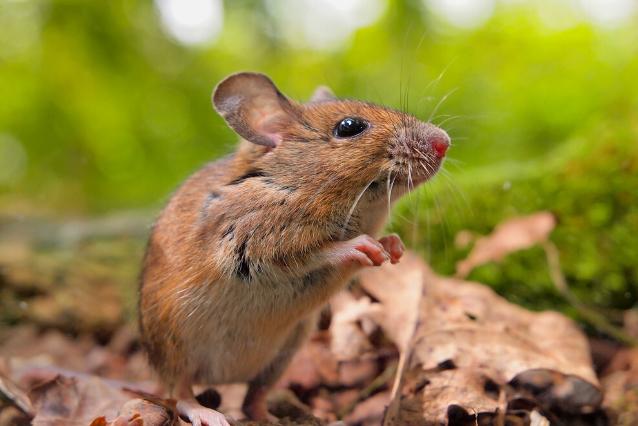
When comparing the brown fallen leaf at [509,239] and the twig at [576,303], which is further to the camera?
the brown fallen leaf at [509,239]

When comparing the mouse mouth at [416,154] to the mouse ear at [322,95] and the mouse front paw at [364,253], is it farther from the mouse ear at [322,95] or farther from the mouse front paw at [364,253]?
the mouse ear at [322,95]

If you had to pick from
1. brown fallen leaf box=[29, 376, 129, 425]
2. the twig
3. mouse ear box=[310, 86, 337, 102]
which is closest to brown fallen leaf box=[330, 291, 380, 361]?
mouse ear box=[310, 86, 337, 102]

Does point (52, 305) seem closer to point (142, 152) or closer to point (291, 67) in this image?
point (142, 152)

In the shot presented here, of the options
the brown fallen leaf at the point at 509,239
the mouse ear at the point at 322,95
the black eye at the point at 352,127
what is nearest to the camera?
the black eye at the point at 352,127

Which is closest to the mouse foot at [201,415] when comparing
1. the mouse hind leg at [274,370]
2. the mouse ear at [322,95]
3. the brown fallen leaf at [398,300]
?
the mouse hind leg at [274,370]

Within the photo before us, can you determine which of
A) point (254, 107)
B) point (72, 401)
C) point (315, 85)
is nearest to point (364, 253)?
point (254, 107)

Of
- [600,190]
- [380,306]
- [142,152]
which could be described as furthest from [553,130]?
[142,152]
